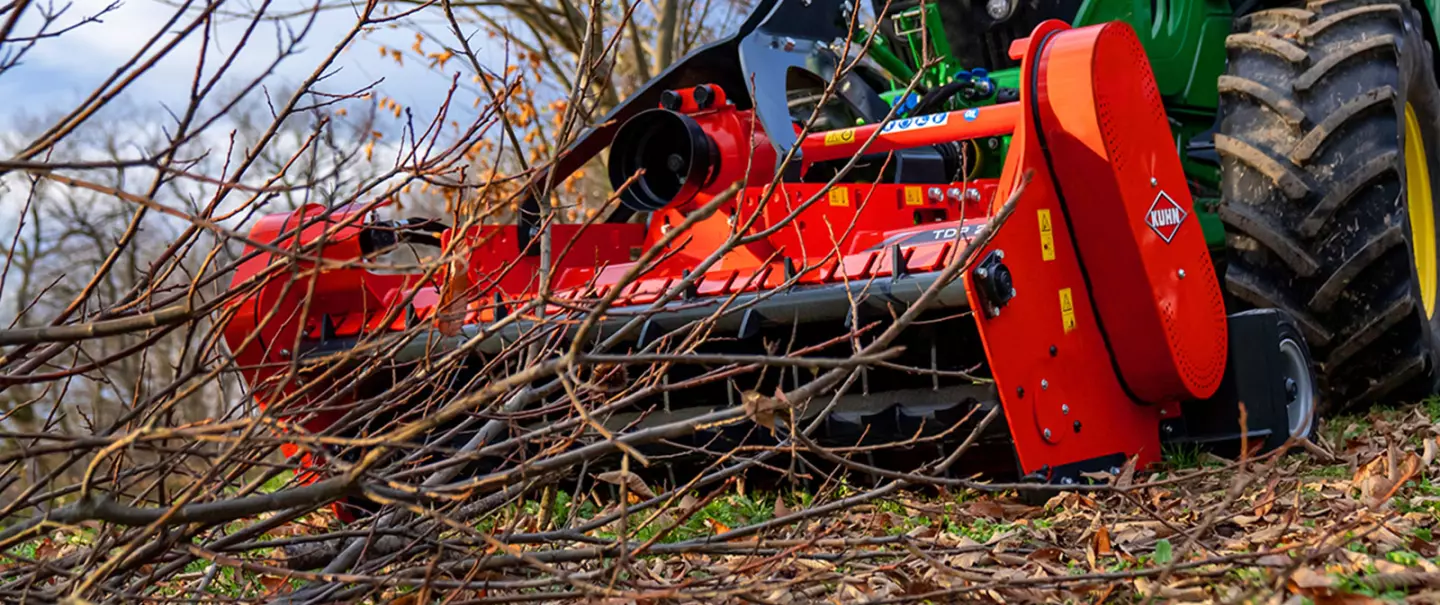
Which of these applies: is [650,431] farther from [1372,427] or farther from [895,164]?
[1372,427]

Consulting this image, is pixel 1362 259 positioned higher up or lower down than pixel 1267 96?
lower down

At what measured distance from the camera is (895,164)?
5.14m

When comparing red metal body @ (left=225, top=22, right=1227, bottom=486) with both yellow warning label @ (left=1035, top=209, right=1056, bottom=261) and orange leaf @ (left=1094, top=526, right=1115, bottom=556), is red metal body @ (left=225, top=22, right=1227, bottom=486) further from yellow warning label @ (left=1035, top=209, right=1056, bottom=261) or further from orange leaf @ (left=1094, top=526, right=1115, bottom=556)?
orange leaf @ (left=1094, top=526, right=1115, bottom=556)

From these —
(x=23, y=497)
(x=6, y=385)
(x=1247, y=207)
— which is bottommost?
Result: (x=1247, y=207)

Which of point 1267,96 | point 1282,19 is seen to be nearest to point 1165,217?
point 1267,96

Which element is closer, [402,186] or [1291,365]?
[402,186]

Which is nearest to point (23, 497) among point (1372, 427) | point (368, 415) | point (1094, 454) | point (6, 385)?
point (6, 385)

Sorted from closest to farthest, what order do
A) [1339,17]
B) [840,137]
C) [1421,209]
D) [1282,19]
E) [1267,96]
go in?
[840,137]
[1267,96]
[1339,17]
[1282,19]
[1421,209]

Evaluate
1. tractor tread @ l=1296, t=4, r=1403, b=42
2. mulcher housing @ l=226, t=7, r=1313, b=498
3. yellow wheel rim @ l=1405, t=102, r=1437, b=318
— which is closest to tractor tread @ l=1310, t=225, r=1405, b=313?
mulcher housing @ l=226, t=7, r=1313, b=498

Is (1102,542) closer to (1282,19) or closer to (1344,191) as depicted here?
(1344,191)

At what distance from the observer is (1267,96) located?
4.86m

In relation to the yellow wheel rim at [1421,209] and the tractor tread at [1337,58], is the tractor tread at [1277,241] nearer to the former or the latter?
the tractor tread at [1337,58]

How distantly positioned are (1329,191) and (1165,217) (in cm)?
84

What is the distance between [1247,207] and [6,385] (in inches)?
158
